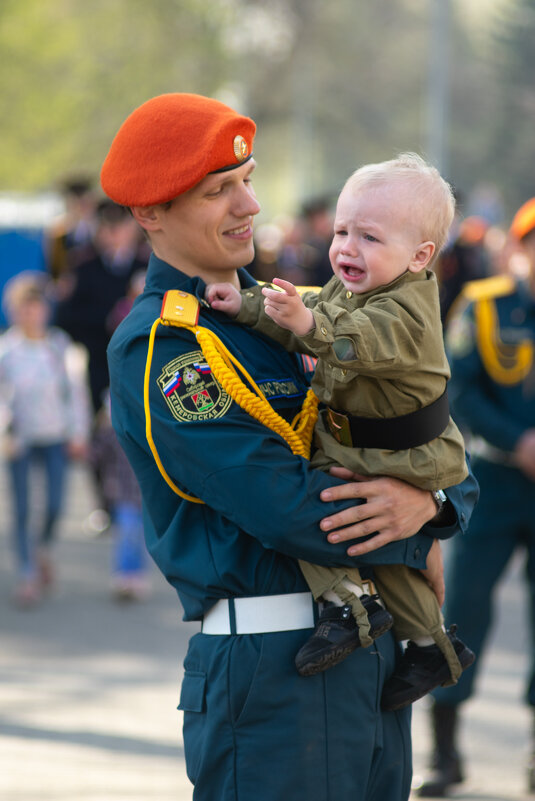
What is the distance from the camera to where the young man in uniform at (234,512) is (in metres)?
2.31

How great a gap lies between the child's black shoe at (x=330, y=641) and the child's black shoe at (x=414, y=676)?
18cm

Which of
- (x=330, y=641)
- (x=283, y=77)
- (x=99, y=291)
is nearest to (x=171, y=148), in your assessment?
(x=330, y=641)

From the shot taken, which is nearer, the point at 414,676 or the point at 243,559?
→ the point at 243,559

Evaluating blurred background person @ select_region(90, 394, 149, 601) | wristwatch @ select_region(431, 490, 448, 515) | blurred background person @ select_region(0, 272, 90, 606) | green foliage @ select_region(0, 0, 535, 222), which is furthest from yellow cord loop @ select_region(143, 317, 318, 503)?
green foliage @ select_region(0, 0, 535, 222)

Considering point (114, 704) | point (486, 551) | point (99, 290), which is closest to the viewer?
point (486, 551)

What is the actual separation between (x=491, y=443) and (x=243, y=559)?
2.19m

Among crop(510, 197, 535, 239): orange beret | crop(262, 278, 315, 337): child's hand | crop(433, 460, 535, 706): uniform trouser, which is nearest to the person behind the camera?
crop(262, 278, 315, 337): child's hand

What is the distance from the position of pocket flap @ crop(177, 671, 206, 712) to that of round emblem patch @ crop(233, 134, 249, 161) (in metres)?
1.03

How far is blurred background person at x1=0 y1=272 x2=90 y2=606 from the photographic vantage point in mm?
7039

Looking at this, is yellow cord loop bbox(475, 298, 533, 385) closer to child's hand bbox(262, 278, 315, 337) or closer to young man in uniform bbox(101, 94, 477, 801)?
young man in uniform bbox(101, 94, 477, 801)

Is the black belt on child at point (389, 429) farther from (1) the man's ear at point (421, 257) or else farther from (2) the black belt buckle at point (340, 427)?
(1) the man's ear at point (421, 257)

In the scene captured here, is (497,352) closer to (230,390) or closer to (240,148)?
(240,148)

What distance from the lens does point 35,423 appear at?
7.04m

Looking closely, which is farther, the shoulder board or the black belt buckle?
the shoulder board
